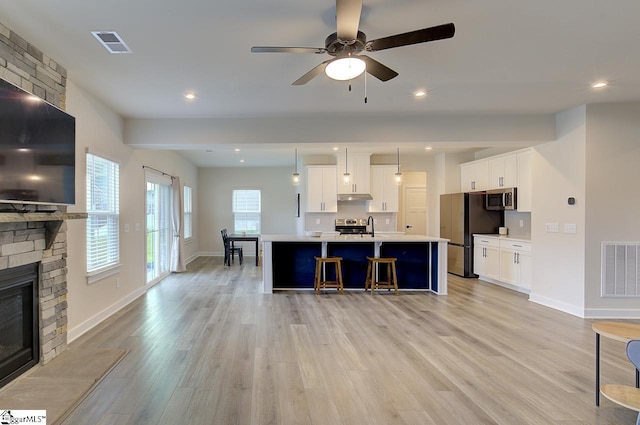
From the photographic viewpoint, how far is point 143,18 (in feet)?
7.18

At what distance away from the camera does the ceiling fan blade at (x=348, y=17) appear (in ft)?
5.50

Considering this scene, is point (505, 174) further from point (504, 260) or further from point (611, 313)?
point (611, 313)

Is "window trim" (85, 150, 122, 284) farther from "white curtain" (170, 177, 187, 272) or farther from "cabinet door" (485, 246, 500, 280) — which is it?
"cabinet door" (485, 246, 500, 280)

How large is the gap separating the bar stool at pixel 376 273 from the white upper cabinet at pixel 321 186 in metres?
2.42

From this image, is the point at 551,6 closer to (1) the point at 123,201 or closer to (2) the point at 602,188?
(2) the point at 602,188

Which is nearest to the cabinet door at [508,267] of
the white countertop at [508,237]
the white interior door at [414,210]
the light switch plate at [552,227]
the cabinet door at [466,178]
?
the white countertop at [508,237]

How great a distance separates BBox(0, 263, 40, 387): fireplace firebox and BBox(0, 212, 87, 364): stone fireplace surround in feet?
0.16

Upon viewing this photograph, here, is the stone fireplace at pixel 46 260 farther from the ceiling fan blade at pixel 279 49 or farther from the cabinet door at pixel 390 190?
the cabinet door at pixel 390 190

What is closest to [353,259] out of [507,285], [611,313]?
[507,285]

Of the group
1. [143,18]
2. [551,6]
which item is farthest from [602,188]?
[143,18]

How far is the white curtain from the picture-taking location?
684 centimetres

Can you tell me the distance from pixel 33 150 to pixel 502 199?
6757 mm

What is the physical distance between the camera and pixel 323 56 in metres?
2.78

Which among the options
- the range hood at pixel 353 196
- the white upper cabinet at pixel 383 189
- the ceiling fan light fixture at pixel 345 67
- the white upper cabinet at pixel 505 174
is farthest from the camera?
the white upper cabinet at pixel 383 189
